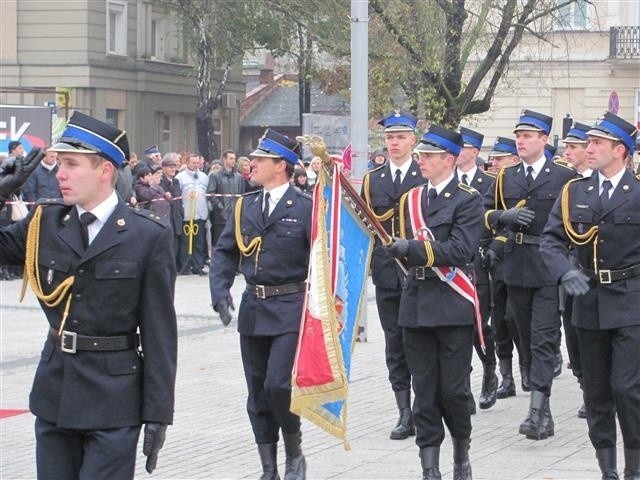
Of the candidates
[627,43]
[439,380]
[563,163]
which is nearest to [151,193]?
[563,163]

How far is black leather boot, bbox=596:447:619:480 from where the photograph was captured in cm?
842

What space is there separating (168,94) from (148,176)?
2852cm

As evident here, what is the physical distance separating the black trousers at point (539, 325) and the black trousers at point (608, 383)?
186 centimetres

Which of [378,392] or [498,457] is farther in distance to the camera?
[378,392]

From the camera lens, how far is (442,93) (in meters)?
24.4

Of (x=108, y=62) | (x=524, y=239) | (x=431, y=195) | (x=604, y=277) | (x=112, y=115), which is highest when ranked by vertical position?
(x=108, y=62)

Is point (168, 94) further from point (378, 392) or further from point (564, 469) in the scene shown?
point (564, 469)

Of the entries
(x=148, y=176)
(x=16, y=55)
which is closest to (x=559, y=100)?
(x=16, y=55)

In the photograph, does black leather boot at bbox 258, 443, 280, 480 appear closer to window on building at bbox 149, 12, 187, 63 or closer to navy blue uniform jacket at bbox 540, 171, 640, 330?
navy blue uniform jacket at bbox 540, 171, 640, 330

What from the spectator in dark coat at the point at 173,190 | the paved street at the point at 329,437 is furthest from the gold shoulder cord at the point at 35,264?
the spectator in dark coat at the point at 173,190

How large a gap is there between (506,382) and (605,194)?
3.99 metres

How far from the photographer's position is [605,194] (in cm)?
860

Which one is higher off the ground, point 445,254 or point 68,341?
point 445,254

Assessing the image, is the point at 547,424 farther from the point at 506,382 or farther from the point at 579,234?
the point at 579,234
